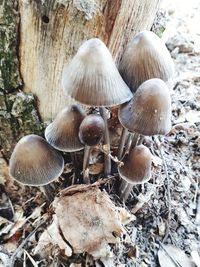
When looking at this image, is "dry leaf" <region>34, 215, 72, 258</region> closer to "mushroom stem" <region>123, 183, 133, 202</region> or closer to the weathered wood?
"mushroom stem" <region>123, 183, 133, 202</region>

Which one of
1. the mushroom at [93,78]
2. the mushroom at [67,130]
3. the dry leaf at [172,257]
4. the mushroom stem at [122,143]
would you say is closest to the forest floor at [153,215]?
the dry leaf at [172,257]

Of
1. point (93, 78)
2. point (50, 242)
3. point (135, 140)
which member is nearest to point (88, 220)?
point (50, 242)

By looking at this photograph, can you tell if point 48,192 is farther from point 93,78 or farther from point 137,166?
point 93,78

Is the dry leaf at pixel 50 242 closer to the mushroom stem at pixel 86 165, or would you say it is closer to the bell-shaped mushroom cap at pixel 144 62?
the mushroom stem at pixel 86 165

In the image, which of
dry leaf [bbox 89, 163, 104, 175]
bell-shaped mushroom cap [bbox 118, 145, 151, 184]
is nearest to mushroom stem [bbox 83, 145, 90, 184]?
dry leaf [bbox 89, 163, 104, 175]

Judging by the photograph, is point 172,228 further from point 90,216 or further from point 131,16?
point 131,16

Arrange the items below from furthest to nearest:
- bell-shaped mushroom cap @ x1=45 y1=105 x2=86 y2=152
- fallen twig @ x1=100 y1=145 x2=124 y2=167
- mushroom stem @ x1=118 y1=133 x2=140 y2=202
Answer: mushroom stem @ x1=118 y1=133 x2=140 y2=202
fallen twig @ x1=100 y1=145 x2=124 y2=167
bell-shaped mushroom cap @ x1=45 y1=105 x2=86 y2=152
